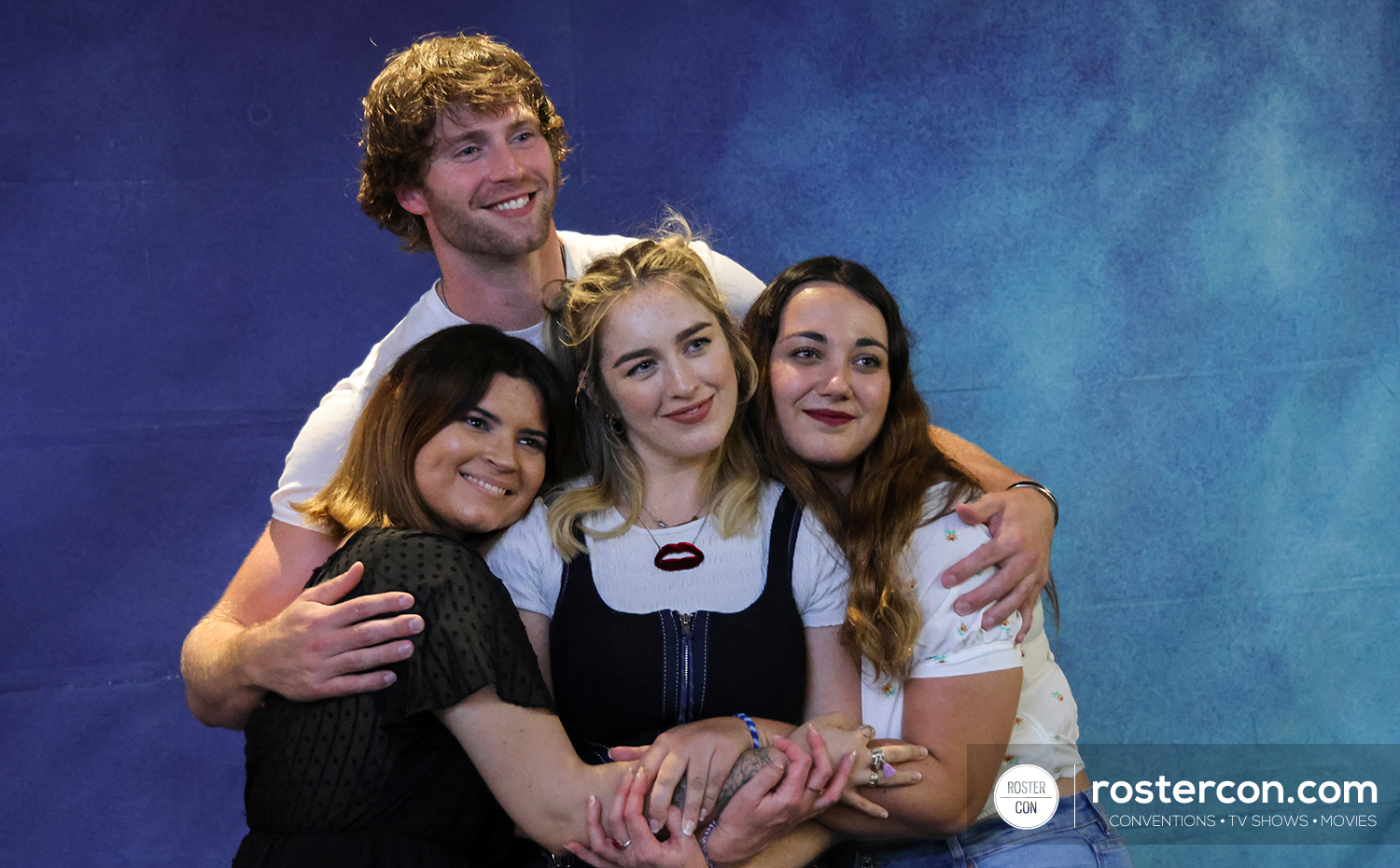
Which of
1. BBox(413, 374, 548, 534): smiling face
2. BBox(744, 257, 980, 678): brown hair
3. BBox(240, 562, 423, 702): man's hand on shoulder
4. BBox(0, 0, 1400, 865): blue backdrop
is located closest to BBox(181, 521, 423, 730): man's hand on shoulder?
BBox(240, 562, 423, 702): man's hand on shoulder

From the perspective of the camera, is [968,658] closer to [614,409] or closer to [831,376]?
[831,376]

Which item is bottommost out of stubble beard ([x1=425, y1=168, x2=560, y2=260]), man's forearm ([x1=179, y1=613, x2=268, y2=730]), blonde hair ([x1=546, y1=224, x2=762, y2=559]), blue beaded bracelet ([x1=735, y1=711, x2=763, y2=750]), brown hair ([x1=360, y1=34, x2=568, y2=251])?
man's forearm ([x1=179, y1=613, x2=268, y2=730])

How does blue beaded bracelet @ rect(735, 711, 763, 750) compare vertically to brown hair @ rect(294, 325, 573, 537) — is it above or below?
below

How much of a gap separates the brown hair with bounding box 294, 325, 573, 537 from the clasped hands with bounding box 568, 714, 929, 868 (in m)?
0.57

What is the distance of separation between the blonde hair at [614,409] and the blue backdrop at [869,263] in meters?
1.17

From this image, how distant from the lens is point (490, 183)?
2576mm

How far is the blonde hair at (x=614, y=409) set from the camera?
6.84ft

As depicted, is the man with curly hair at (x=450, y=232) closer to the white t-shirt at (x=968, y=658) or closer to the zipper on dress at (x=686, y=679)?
the white t-shirt at (x=968, y=658)

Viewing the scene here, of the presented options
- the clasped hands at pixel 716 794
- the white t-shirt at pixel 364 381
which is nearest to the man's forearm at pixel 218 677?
the white t-shirt at pixel 364 381

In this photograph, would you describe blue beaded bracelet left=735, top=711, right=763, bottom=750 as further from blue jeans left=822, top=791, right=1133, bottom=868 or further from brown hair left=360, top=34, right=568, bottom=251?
brown hair left=360, top=34, right=568, bottom=251

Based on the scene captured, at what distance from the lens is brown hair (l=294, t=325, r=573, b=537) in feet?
6.71

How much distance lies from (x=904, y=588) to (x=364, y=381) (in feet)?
4.15

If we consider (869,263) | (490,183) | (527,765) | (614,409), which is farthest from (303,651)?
(869,263)

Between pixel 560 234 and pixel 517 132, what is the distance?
30 cm
